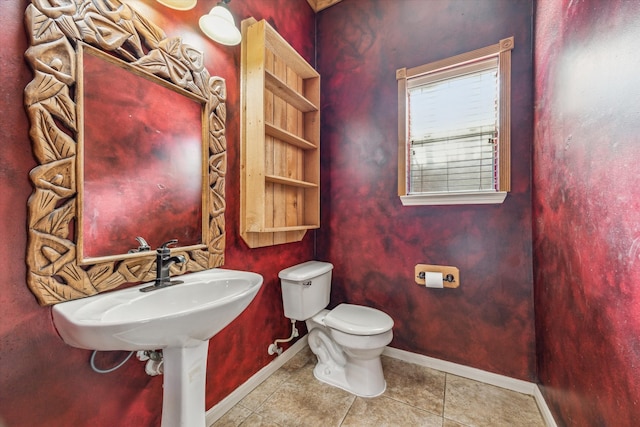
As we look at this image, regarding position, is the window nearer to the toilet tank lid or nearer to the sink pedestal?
the toilet tank lid

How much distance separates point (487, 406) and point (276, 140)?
204 cm

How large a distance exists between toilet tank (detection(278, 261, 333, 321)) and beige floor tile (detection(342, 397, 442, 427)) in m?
0.59

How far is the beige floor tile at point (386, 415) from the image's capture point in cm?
135

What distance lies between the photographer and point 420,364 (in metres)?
1.85

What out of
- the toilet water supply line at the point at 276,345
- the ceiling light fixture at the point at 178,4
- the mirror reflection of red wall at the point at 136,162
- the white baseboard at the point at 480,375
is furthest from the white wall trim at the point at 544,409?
the ceiling light fixture at the point at 178,4

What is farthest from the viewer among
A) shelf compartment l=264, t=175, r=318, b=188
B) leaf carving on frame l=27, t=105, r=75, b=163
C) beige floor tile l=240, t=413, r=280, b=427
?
shelf compartment l=264, t=175, r=318, b=188

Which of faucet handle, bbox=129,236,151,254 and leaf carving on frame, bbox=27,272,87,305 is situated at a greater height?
faucet handle, bbox=129,236,151,254

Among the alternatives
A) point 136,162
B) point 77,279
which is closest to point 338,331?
point 77,279

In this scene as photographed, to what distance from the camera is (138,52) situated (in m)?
1.04

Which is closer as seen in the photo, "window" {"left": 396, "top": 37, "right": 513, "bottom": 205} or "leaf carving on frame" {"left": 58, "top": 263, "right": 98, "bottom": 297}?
"leaf carving on frame" {"left": 58, "top": 263, "right": 98, "bottom": 297}

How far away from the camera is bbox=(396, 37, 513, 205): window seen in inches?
63.0

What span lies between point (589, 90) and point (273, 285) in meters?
1.80

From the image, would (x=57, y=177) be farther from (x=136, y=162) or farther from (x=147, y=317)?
(x=147, y=317)

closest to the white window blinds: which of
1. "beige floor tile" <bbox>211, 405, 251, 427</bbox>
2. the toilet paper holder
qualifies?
the toilet paper holder
